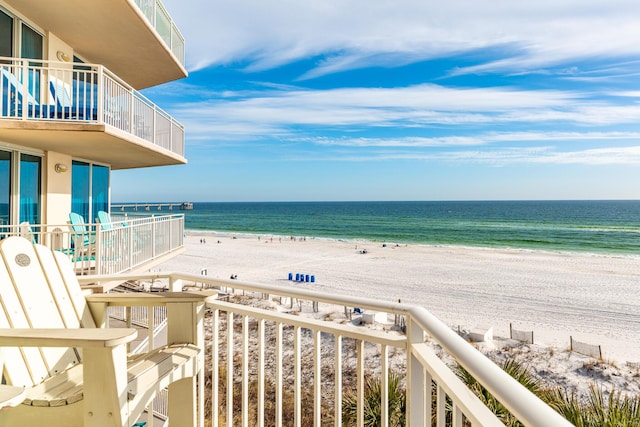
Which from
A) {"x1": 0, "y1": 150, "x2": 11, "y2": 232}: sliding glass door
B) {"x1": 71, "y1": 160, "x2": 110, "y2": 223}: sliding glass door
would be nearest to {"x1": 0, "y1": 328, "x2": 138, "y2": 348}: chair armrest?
{"x1": 0, "y1": 150, "x2": 11, "y2": 232}: sliding glass door

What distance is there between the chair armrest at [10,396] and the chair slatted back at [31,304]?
23.8 inches

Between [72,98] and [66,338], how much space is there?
249 inches

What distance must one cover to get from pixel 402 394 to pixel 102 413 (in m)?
4.97

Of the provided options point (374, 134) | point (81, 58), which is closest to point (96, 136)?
point (81, 58)

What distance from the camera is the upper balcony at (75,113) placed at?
245 inches

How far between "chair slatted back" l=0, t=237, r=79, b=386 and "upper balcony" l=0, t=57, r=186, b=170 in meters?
4.76

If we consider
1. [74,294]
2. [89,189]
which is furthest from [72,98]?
[74,294]

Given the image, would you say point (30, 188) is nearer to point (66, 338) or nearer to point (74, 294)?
point (74, 294)

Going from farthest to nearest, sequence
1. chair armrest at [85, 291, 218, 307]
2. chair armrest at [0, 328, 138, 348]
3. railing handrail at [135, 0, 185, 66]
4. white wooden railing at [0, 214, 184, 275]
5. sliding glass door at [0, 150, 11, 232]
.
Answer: railing handrail at [135, 0, 185, 66]
sliding glass door at [0, 150, 11, 232]
white wooden railing at [0, 214, 184, 275]
chair armrest at [85, 291, 218, 307]
chair armrest at [0, 328, 138, 348]

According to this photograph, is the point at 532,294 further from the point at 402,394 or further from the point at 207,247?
the point at 207,247

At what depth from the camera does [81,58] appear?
9312 millimetres

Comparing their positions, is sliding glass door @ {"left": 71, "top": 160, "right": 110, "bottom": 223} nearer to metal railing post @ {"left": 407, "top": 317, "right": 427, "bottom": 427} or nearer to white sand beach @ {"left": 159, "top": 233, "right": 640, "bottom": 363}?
metal railing post @ {"left": 407, "top": 317, "right": 427, "bottom": 427}

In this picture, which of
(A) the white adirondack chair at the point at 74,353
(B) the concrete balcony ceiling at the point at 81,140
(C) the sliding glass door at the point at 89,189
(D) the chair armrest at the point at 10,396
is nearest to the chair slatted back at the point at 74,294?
(A) the white adirondack chair at the point at 74,353

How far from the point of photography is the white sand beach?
45.8 ft
